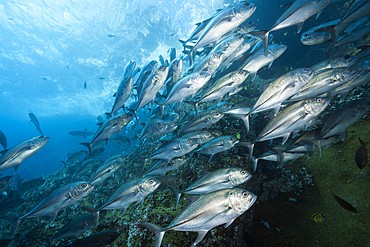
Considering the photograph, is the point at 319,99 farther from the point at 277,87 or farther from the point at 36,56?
the point at 36,56

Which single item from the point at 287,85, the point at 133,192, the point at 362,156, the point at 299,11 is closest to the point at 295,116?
the point at 287,85

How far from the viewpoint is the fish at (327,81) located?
213 centimetres

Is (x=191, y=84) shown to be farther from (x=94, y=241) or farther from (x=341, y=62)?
(x=94, y=241)

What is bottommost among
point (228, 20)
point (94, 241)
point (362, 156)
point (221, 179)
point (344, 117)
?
point (362, 156)

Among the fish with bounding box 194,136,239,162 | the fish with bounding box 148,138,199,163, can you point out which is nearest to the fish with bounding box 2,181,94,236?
the fish with bounding box 148,138,199,163

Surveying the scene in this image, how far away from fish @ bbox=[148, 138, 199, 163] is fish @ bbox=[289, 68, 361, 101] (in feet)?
7.57

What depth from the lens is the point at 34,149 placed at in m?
3.40

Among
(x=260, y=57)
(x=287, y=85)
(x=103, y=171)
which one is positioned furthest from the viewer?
(x=103, y=171)

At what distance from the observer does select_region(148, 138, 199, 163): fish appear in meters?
3.14

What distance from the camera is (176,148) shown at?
10.4 feet

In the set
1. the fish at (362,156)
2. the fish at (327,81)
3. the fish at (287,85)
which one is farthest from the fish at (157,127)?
the fish at (362,156)

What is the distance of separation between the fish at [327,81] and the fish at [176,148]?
7.57ft

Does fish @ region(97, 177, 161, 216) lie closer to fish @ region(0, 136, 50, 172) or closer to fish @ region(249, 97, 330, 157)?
fish @ region(249, 97, 330, 157)

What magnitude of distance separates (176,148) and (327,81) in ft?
9.98
